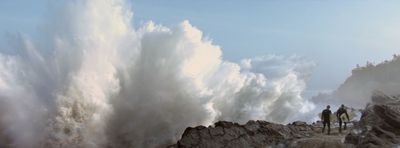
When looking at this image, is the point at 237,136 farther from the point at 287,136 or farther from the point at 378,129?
the point at 378,129

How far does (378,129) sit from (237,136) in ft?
14.9

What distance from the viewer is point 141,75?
26484mm

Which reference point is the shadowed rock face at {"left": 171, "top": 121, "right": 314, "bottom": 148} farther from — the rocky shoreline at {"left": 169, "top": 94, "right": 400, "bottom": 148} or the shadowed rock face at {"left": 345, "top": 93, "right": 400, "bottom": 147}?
the shadowed rock face at {"left": 345, "top": 93, "right": 400, "bottom": 147}

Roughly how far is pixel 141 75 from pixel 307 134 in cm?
1054

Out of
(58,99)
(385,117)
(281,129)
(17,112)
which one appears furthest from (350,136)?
(17,112)

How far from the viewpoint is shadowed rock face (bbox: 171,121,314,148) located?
658 inches

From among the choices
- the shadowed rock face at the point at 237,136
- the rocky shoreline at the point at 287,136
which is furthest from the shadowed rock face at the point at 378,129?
the shadowed rock face at the point at 237,136

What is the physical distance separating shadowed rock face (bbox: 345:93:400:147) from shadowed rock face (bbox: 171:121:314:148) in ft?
7.05

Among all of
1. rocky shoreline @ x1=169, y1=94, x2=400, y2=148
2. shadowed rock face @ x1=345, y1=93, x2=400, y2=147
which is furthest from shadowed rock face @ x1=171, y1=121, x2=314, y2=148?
shadowed rock face @ x1=345, y1=93, x2=400, y2=147

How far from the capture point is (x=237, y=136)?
17.2 metres

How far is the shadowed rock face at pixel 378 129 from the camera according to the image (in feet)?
50.0

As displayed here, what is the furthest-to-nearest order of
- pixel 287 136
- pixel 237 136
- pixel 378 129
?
1. pixel 287 136
2. pixel 237 136
3. pixel 378 129

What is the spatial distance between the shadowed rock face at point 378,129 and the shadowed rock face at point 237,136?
2.15 meters

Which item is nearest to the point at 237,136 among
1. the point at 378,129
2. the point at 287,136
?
the point at 287,136
